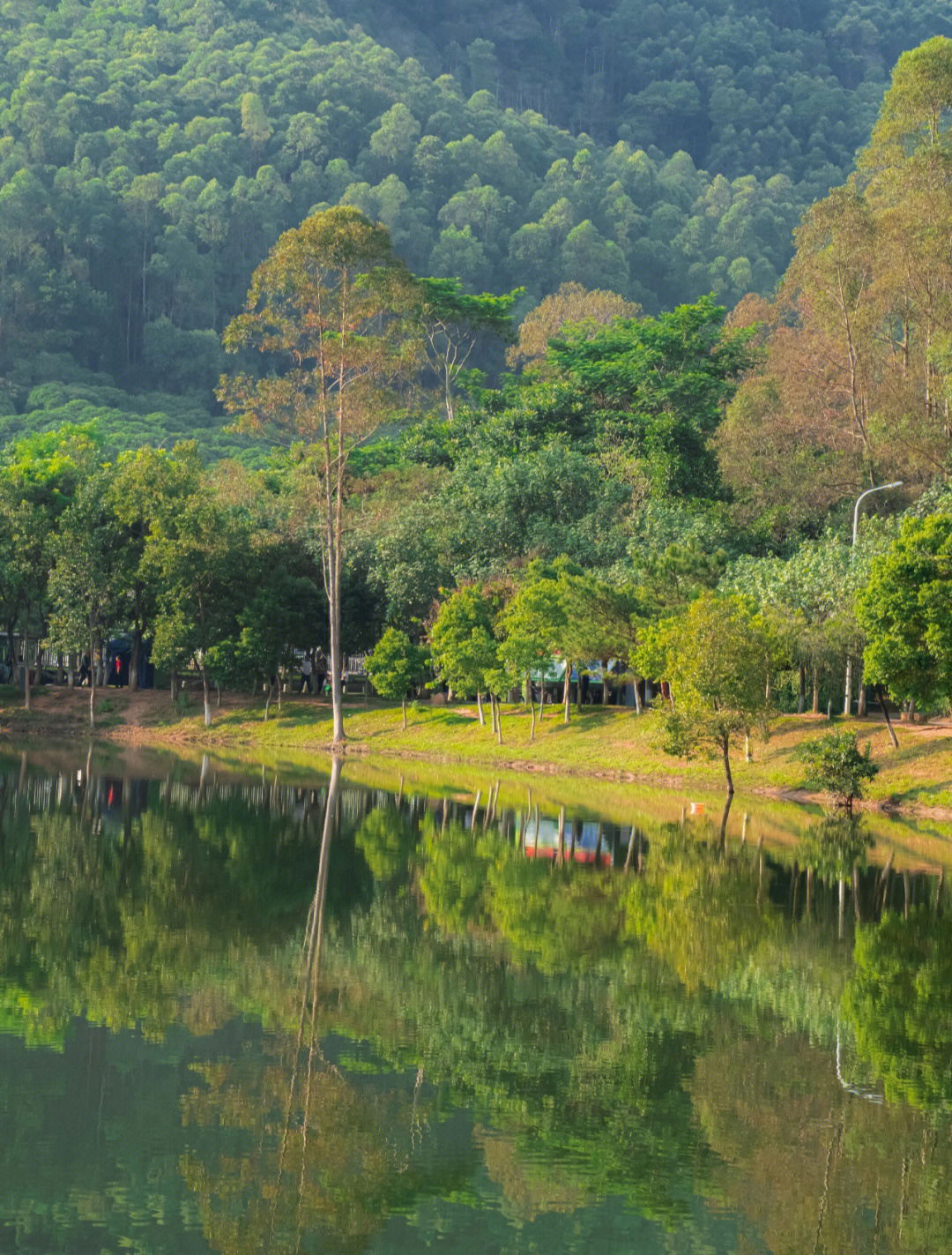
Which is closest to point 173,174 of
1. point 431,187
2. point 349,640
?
point 431,187

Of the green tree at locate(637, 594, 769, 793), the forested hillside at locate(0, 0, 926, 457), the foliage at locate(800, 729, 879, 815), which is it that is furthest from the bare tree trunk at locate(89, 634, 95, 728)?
the forested hillside at locate(0, 0, 926, 457)

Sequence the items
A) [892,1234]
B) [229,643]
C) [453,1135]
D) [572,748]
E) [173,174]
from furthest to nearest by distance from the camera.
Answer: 1. [173,174]
2. [229,643]
3. [572,748]
4. [453,1135]
5. [892,1234]

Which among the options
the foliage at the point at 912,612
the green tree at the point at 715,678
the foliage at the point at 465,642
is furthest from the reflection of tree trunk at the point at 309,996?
the foliage at the point at 465,642

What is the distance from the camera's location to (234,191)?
A: 150 meters

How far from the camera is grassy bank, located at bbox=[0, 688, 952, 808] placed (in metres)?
39.8

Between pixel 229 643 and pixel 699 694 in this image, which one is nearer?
pixel 699 694

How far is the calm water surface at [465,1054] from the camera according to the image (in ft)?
29.8

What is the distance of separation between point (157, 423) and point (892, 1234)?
A: 11720 centimetres

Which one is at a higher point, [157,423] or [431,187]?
[431,187]

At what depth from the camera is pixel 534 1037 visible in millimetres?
13133

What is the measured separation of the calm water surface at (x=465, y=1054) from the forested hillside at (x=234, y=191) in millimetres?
105234

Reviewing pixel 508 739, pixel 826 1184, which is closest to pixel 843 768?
pixel 508 739

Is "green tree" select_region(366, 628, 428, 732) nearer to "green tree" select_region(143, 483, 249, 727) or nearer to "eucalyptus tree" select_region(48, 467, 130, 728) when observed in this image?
"green tree" select_region(143, 483, 249, 727)

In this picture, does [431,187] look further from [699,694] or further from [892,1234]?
[892,1234]
